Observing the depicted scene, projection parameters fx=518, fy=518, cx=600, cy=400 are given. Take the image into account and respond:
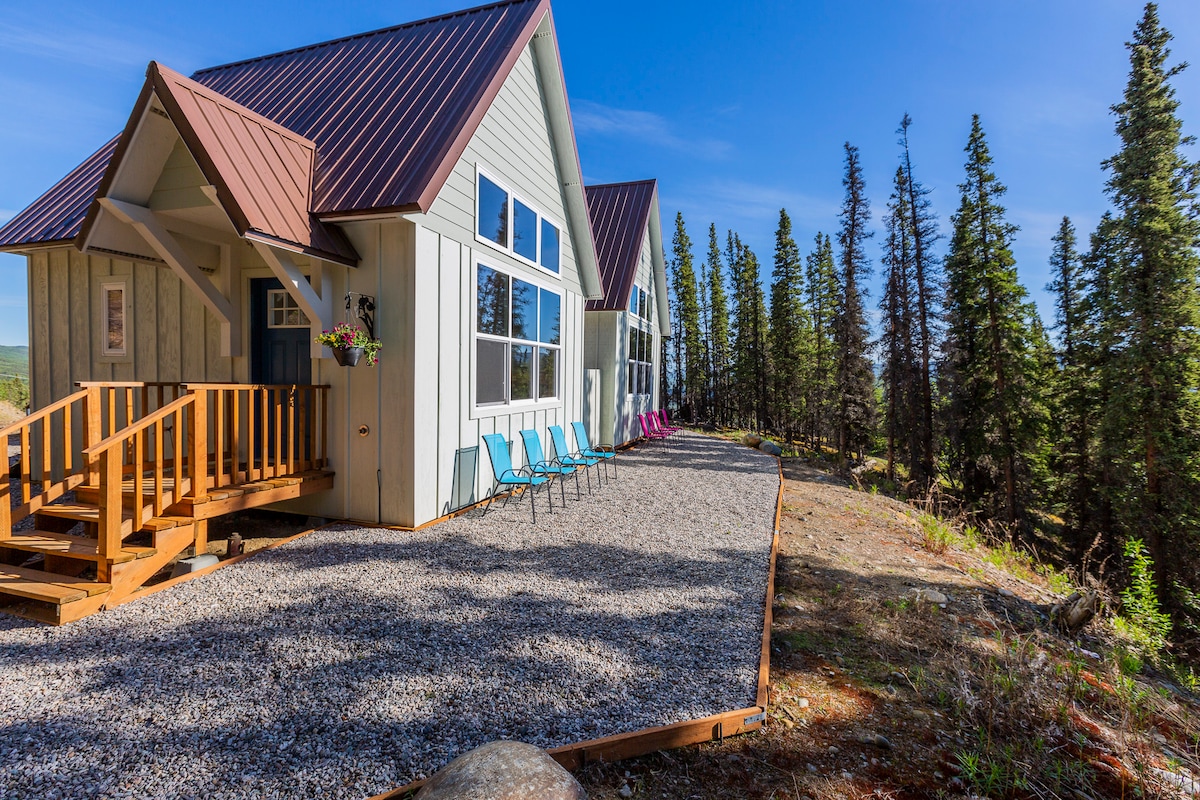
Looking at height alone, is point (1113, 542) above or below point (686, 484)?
below

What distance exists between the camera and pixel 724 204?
3072 centimetres

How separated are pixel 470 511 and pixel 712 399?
2738 cm

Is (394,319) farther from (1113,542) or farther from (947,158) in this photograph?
(1113,542)

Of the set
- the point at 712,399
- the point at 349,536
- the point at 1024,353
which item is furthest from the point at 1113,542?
the point at 349,536

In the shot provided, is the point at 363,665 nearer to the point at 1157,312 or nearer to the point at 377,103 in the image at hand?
the point at 377,103

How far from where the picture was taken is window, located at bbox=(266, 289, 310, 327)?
6062mm

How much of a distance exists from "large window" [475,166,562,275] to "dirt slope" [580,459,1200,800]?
557 cm

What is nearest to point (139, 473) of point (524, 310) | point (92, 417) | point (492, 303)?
point (92, 417)

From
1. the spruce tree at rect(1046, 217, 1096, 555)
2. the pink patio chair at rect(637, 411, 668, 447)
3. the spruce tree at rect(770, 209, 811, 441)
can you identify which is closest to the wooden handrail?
the pink patio chair at rect(637, 411, 668, 447)

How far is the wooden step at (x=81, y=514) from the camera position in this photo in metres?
3.99

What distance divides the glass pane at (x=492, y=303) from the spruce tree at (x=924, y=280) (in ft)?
55.2

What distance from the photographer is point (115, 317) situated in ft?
22.0

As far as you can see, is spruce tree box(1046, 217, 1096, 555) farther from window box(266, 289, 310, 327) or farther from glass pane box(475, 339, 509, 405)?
window box(266, 289, 310, 327)

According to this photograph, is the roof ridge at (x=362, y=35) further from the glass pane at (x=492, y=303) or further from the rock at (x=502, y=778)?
the rock at (x=502, y=778)
